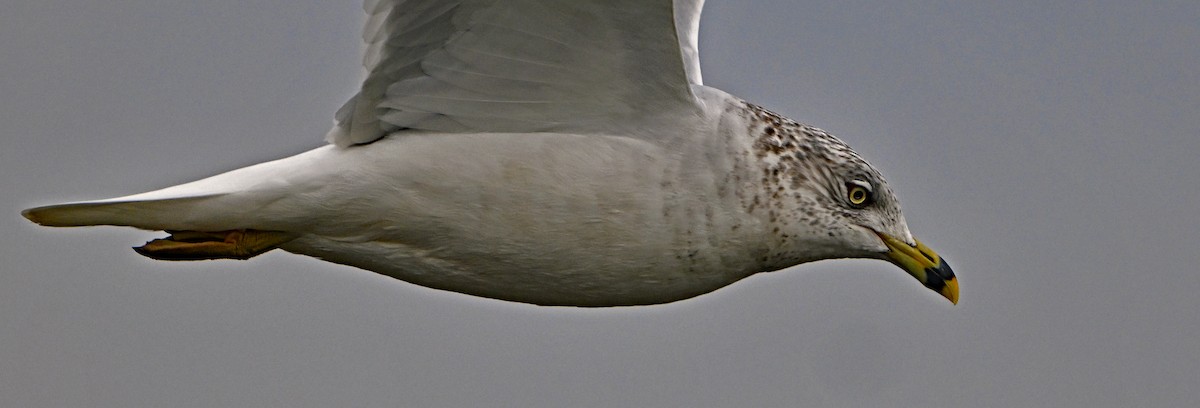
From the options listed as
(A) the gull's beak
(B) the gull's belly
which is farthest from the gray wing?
(A) the gull's beak

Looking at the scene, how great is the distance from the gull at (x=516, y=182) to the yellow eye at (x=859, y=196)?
185mm

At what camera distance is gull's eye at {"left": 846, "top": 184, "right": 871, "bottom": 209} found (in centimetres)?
677

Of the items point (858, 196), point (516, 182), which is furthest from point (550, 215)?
point (858, 196)

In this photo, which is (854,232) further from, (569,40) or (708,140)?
(569,40)

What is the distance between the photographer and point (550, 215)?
6.34 meters

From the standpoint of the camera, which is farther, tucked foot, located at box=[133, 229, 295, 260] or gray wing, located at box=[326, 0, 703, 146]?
tucked foot, located at box=[133, 229, 295, 260]

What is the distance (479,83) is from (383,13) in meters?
0.49

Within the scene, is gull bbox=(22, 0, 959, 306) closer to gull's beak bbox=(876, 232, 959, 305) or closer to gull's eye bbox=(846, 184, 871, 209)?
gull's eye bbox=(846, 184, 871, 209)

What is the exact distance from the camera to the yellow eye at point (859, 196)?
22.2 feet

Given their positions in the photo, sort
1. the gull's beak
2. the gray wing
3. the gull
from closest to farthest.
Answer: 1. the gray wing
2. the gull
3. the gull's beak

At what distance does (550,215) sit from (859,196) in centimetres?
144

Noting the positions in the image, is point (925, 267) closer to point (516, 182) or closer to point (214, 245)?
point (516, 182)

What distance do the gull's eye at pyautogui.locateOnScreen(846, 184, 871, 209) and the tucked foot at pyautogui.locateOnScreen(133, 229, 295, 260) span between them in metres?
2.44

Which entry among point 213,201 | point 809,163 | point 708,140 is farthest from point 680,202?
point 213,201
